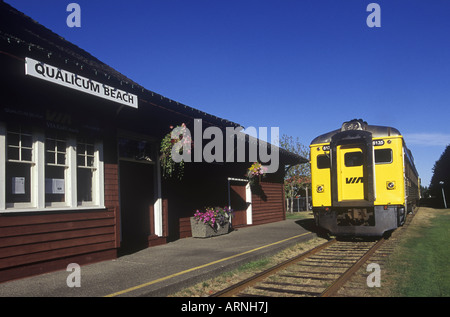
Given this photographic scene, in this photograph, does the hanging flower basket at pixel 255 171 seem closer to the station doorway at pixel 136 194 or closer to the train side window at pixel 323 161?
the train side window at pixel 323 161

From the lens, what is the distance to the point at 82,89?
6.14 metres

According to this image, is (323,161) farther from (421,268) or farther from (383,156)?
(421,268)

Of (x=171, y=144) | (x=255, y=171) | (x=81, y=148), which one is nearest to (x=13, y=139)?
(x=81, y=148)

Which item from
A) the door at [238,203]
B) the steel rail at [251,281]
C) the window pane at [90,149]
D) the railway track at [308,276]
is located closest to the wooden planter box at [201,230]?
the door at [238,203]

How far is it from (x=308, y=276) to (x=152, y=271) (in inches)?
109

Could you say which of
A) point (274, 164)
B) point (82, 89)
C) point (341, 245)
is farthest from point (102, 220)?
point (274, 164)

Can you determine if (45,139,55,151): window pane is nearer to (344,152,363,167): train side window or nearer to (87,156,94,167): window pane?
(87,156,94,167): window pane

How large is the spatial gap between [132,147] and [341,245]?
6.30 meters

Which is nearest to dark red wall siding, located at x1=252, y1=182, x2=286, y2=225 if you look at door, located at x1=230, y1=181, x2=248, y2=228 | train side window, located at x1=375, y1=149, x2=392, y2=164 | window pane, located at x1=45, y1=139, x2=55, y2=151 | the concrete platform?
door, located at x1=230, y1=181, x2=248, y2=228

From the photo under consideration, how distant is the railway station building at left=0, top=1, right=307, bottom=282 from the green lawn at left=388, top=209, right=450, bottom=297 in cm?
555

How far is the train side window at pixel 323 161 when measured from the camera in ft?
34.7

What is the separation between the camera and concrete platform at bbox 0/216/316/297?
16.3ft

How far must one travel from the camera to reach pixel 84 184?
731cm

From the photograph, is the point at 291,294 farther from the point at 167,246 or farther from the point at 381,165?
the point at 381,165
